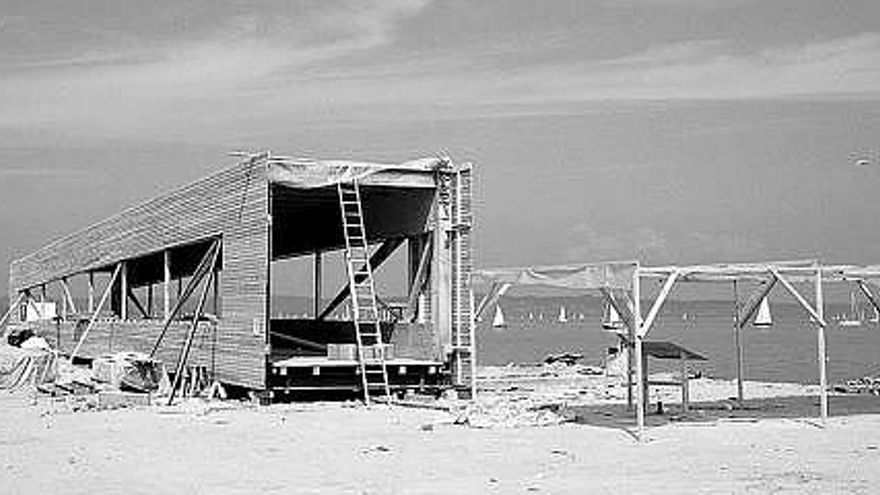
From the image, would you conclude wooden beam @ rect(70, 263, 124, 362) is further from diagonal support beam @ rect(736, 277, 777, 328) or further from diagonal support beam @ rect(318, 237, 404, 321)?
diagonal support beam @ rect(736, 277, 777, 328)

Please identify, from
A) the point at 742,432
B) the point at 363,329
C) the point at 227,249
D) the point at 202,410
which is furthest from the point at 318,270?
the point at 742,432

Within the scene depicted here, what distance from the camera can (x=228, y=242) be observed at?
25562 mm

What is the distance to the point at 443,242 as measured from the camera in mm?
24516

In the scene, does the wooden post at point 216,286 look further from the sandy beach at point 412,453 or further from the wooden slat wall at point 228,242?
the sandy beach at point 412,453

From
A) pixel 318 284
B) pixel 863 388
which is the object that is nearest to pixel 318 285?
pixel 318 284

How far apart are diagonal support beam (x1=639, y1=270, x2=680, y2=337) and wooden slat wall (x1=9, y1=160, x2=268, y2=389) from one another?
8.49 meters

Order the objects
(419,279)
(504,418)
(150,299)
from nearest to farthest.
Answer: (504,418), (419,279), (150,299)

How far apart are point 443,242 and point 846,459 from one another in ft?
37.2

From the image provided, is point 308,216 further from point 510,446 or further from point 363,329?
point 510,446

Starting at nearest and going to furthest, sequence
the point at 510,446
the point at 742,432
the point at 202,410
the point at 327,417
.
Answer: the point at 510,446 → the point at 742,432 → the point at 327,417 → the point at 202,410

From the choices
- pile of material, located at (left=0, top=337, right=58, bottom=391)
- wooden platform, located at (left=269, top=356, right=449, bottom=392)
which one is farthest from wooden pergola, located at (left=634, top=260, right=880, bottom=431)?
pile of material, located at (left=0, top=337, right=58, bottom=391)

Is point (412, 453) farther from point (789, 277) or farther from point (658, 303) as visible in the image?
point (789, 277)

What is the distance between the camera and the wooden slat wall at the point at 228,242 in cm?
2355

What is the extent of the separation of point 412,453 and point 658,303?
414 cm
